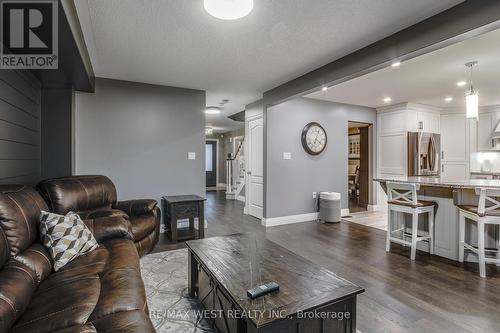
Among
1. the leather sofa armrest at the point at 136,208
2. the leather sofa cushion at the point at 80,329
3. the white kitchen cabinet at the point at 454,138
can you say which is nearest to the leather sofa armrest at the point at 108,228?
the leather sofa armrest at the point at 136,208

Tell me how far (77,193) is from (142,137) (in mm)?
1600

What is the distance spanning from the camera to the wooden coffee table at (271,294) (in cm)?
123

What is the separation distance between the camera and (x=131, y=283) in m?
1.51

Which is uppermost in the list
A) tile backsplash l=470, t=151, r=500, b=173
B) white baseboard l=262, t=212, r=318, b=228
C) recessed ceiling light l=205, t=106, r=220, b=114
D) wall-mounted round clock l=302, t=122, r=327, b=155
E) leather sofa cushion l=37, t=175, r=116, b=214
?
recessed ceiling light l=205, t=106, r=220, b=114

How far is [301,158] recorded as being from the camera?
5.08 metres

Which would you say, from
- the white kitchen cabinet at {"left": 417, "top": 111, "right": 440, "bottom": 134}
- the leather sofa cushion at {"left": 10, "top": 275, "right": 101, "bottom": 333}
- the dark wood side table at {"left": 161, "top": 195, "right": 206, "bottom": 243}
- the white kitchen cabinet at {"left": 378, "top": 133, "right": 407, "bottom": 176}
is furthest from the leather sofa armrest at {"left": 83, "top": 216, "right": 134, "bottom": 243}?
the white kitchen cabinet at {"left": 417, "top": 111, "right": 440, "bottom": 134}

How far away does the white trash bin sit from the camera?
16.0 ft

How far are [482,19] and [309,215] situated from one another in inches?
151

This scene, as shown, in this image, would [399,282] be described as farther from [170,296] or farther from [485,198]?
[170,296]

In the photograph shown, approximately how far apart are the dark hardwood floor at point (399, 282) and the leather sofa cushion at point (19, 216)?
1.79 meters

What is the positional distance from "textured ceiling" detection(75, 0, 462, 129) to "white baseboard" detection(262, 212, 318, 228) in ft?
8.17

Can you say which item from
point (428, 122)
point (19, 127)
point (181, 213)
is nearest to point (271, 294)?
point (181, 213)

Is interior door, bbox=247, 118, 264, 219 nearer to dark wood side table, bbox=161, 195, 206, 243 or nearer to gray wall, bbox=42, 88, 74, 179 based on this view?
dark wood side table, bbox=161, 195, 206, 243

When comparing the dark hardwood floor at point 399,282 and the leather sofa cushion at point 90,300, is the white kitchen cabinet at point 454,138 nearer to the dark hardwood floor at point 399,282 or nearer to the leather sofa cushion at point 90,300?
the dark hardwood floor at point 399,282
